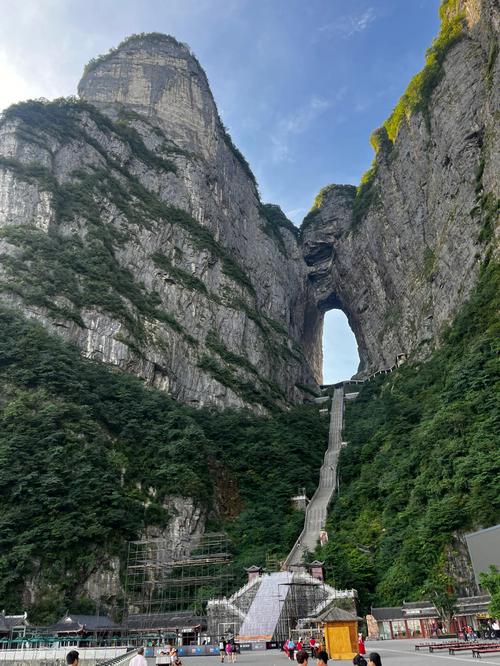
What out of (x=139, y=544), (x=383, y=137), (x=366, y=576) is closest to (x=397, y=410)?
(x=366, y=576)

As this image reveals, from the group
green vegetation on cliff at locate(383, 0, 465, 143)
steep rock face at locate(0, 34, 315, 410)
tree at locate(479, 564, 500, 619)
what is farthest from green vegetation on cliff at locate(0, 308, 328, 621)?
green vegetation on cliff at locate(383, 0, 465, 143)

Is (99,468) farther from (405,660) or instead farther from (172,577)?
(405,660)

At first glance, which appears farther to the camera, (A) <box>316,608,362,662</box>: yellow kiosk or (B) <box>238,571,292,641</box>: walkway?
(B) <box>238,571,292,641</box>: walkway

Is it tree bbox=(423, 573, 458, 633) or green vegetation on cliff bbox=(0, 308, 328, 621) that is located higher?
green vegetation on cliff bbox=(0, 308, 328, 621)

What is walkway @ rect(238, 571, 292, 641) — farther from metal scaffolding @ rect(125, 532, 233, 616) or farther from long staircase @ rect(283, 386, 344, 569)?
metal scaffolding @ rect(125, 532, 233, 616)

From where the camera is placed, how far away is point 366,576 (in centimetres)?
3362

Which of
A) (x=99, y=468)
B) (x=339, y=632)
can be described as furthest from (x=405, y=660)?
(x=99, y=468)

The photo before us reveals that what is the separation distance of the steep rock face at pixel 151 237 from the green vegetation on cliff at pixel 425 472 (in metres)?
20.6

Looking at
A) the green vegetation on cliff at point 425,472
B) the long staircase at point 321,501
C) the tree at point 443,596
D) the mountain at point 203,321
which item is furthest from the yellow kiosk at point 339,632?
the long staircase at point 321,501

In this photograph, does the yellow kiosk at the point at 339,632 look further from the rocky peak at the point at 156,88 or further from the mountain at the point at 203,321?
the rocky peak at the point at 156,88

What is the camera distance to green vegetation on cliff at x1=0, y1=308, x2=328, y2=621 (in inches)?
1359

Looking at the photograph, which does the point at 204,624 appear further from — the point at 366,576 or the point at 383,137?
the point at 383,137

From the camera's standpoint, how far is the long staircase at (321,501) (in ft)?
135

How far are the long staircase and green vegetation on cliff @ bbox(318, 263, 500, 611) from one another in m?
1.60
